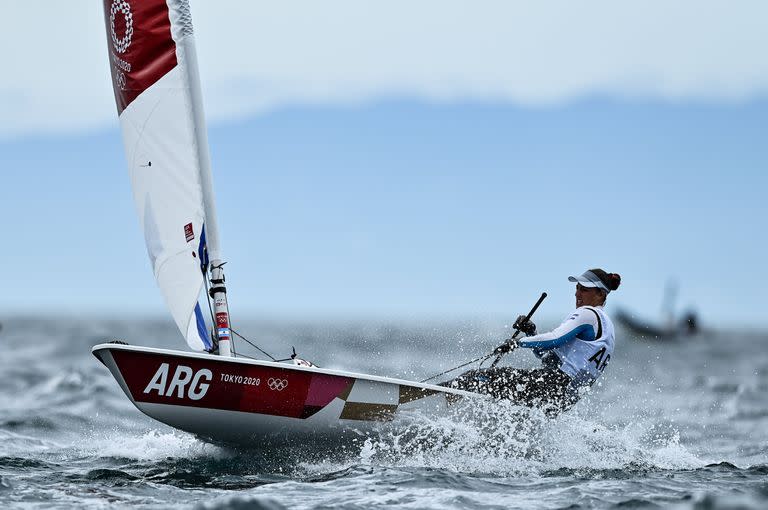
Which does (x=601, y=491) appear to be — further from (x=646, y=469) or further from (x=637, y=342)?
(x=637, y=342)

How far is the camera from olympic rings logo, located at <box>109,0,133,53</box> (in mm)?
7711

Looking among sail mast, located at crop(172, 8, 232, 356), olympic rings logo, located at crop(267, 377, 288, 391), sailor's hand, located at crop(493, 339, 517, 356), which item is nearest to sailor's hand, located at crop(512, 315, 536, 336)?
sailor's hand, located at crop(493, 339, 517, 356)

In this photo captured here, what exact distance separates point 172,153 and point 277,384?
1933 millimetres

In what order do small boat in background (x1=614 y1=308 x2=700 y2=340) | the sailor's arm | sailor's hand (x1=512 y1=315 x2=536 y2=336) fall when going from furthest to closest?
small boat in background (x1=614 y1=308 x2=700 y2=340) < sailor's hand (x1=512 y1=315 x2=536 y2=336) < the sailor's arm

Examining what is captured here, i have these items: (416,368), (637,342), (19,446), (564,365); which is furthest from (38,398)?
(637,342)

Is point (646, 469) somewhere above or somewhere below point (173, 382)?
below

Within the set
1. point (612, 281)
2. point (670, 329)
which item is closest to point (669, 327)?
point (670, 329)

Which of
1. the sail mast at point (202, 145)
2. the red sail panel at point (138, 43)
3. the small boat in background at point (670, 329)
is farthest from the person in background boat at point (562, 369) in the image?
the small boat in background at point (670, 329)

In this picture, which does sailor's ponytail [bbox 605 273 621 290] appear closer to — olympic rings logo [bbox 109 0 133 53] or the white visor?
the white visor

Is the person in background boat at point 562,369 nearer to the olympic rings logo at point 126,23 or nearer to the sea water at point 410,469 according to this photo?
the sea water at point 410,469

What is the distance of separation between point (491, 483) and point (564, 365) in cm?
122

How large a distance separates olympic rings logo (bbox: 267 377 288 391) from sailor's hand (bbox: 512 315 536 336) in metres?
1.82

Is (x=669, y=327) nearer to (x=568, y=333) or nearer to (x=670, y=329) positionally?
(x=670, y=329)

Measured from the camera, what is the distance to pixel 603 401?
15852mm
